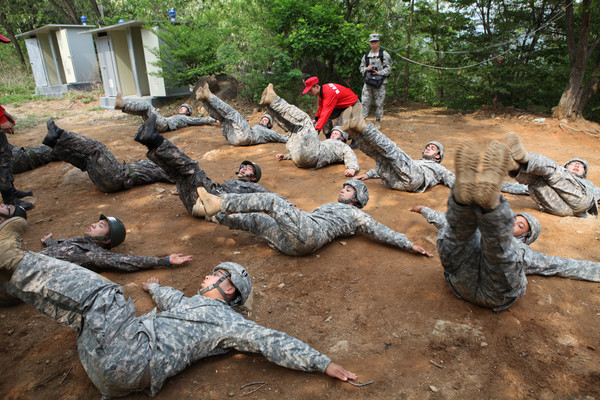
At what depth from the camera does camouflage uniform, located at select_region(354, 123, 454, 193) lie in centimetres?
502

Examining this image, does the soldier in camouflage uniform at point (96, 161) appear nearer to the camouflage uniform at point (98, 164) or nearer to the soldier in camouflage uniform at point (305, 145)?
the camouflage uniform at point (98, 164)

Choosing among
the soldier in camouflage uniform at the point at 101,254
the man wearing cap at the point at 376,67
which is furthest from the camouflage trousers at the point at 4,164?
the man wearing cap at the point at 376,67

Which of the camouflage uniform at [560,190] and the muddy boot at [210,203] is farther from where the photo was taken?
the camouflage uniform at [560,190]

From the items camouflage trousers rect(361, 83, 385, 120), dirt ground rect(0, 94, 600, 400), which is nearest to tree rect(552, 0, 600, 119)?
camouflage trousers rect(361, 83, 385, 120)

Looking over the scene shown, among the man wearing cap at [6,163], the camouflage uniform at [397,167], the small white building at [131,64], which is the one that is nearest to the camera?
the man wearing cap at [6,163]

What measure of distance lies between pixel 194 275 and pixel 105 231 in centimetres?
107

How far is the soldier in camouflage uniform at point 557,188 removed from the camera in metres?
4.45

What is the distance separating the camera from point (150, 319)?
252 centimetres

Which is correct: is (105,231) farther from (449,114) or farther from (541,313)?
(449,114)

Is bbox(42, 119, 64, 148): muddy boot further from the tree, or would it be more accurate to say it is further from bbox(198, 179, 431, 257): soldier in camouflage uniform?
the tree

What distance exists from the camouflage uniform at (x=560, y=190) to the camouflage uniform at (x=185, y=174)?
11.2 feet

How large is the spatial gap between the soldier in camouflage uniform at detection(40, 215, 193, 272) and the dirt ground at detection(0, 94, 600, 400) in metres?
0.10

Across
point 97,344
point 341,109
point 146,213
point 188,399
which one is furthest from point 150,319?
point 341,109

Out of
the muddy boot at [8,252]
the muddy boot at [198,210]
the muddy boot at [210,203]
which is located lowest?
the muddy boot at [198,210]
